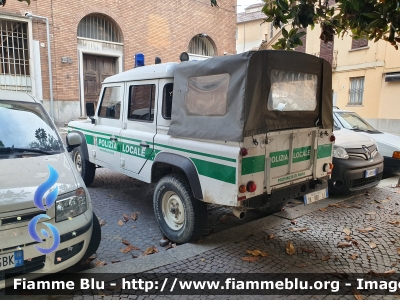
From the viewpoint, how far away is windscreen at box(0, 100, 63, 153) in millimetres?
3466

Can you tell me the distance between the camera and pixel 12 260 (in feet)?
8.46

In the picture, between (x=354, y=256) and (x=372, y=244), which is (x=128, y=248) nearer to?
(x=354, y=256)

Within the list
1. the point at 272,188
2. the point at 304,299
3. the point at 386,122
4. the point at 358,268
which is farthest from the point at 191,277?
the point at 386,122

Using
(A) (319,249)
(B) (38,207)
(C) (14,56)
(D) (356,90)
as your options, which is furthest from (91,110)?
(D) (356,90)

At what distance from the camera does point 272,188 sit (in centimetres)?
362

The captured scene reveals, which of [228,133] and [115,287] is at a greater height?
[228,133]

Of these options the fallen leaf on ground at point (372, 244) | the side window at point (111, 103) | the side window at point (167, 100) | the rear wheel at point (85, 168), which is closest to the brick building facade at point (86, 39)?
the rear wheel at point (85, 168)

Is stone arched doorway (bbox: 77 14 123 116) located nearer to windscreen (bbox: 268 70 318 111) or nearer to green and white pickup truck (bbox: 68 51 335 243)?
green and white pickup truck (bbox: 68 51 335 243)

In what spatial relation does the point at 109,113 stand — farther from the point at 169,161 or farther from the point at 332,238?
the point at 332,238

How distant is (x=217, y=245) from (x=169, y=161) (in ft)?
3.96

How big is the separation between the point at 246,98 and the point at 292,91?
943mm

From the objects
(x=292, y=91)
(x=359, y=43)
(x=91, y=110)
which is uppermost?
(x=359, y=43)

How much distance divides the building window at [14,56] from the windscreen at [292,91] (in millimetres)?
12446

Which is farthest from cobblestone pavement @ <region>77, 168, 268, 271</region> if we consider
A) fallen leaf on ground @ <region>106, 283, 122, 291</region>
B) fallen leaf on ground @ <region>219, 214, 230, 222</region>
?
fallen leaf on ground @ <region>106, 283, 122, 291</region>
